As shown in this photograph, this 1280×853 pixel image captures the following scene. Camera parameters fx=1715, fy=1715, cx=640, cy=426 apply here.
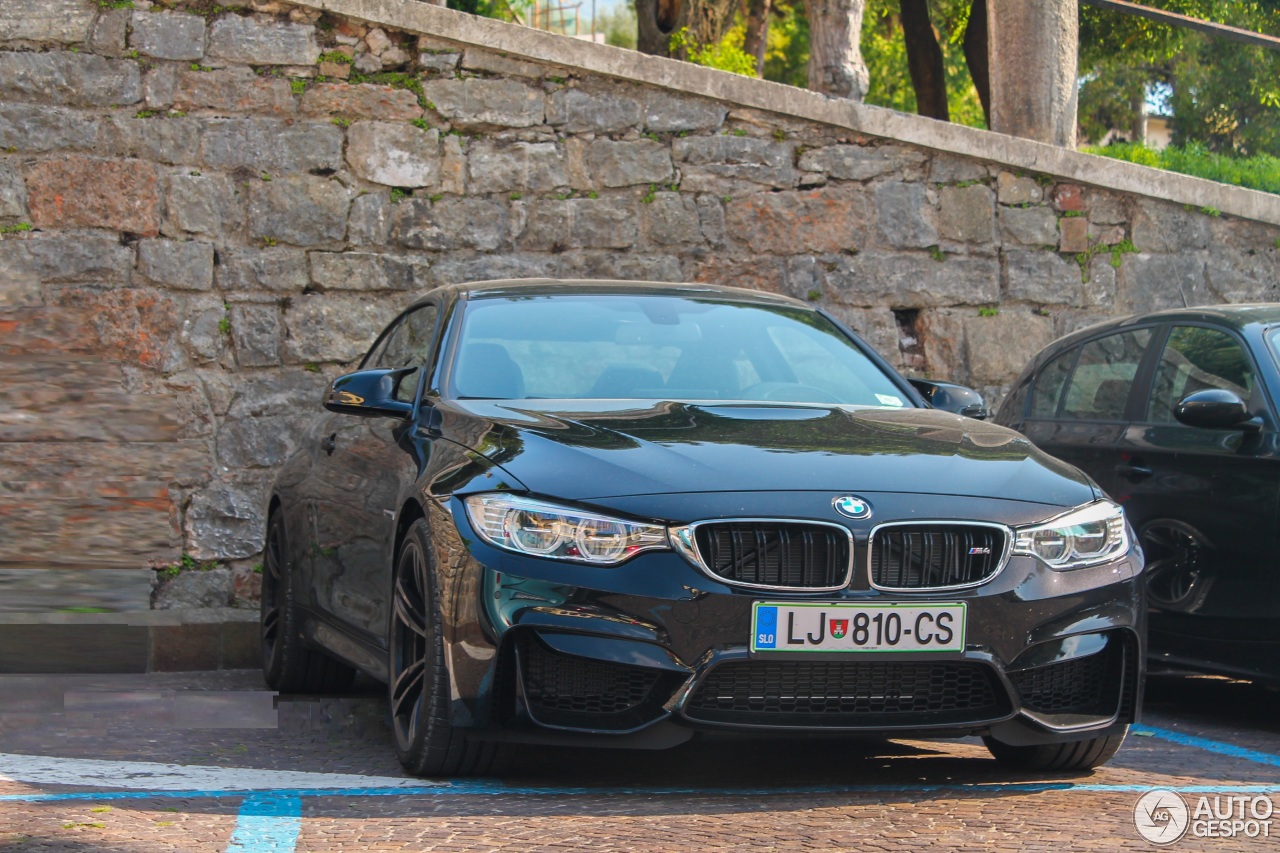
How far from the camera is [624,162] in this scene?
10.2 metres

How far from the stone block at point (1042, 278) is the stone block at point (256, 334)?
452 centimetres

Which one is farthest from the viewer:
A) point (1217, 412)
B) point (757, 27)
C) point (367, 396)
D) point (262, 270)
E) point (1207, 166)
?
point (757, 27)

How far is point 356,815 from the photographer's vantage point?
4371mm

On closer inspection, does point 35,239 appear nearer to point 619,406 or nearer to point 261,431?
point 261,431

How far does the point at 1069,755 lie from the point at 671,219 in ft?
18.6

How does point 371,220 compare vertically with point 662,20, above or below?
below

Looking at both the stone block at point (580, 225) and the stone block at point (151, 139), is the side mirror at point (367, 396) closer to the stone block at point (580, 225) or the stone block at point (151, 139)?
the stone block at point (151, 139)

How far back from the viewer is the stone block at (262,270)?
9.66 metres

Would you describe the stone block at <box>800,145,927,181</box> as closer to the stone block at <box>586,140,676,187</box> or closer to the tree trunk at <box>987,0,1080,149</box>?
the stone block at <box>586,140,676,187</box>

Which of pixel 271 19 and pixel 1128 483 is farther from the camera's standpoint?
pixel 271 19

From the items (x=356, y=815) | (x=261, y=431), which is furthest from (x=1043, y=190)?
(x=356, y=815)

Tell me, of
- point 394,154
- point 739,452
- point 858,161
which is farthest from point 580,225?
point 739,452

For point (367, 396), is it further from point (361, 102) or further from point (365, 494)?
point (361, 102)

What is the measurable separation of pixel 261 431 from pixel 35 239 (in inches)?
63.2
